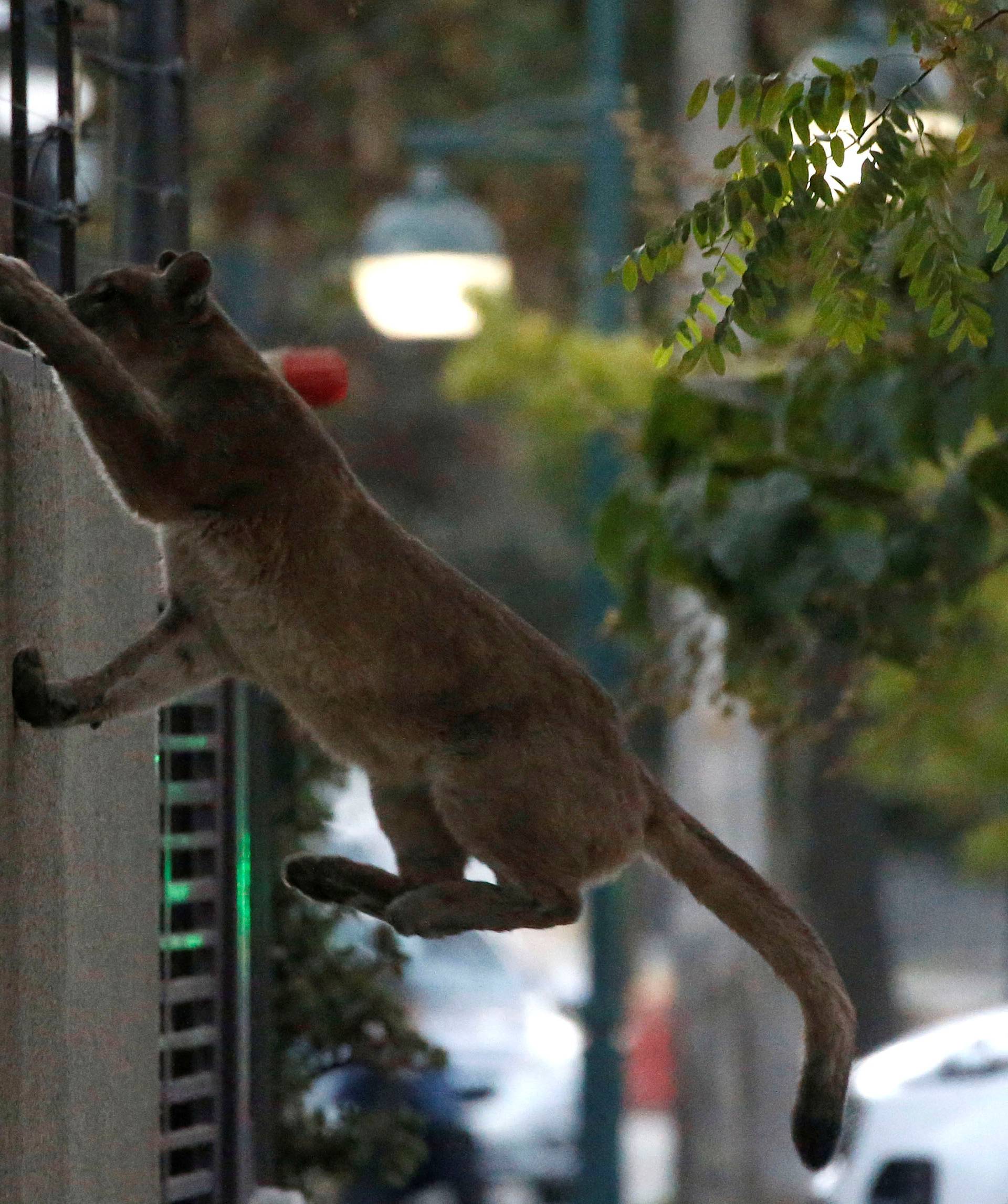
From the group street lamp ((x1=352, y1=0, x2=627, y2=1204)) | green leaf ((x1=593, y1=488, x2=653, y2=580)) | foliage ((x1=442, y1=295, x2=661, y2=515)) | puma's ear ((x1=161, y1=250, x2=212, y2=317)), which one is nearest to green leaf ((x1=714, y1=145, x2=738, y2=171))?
puma's ear ((x1=161, y1=250, x2=212, y2=317))

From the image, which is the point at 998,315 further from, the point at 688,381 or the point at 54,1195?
the point at 54,1195

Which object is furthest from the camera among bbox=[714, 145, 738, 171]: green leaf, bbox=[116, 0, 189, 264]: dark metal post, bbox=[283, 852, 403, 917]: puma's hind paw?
bbox=[116, 0, 189, 264]: dark metal post

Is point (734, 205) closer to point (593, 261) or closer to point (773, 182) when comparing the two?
point (773, 182)

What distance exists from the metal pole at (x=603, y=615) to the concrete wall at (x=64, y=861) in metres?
5.64

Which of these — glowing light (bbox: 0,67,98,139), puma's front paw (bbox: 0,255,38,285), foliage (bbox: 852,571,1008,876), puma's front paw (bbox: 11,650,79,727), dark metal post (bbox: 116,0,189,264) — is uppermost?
glowing light (bbox: 0,67,98,139)

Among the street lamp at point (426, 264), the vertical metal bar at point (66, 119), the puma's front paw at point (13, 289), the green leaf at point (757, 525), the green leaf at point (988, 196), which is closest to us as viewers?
the green leaf at point (988, 196)

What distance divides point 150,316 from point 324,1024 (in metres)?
3.37

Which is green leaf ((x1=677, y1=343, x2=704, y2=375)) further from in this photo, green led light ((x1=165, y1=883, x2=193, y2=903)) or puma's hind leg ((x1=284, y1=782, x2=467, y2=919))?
green led light ((x1=165, y1=883, x2=193, y2=903))

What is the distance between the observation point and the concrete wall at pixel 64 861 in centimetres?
420

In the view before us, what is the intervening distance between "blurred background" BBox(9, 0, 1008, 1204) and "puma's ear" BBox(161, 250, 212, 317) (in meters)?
0.47

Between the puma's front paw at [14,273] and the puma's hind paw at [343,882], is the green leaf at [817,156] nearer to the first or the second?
the puma's front paw at [14,273]

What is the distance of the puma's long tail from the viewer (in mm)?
4676

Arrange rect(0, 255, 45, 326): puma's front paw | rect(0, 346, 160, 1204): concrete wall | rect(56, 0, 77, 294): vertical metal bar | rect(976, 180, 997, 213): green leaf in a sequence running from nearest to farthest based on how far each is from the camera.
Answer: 1. rect(976, 180, 997, 213): green leaf
2. rect(0, 255, 45, 326): puma's front paw
3. rect(0, 346, 160, 1204): concrete wall
4. rect(56, 0, 77, 294): vertical metal bar

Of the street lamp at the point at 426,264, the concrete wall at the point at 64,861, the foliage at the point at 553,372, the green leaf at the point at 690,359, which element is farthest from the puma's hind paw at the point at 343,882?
the street lamp at the point at 426,264
